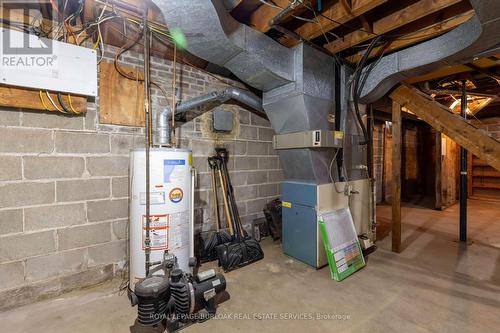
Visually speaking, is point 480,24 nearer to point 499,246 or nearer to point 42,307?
point 499,246

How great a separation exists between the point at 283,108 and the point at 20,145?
2.27 metres

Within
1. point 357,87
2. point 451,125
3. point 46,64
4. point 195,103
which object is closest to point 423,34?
point 357,87

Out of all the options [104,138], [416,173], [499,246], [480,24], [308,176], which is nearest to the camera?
[480,24]

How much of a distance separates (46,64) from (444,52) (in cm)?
331

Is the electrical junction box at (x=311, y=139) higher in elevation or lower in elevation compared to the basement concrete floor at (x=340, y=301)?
higher

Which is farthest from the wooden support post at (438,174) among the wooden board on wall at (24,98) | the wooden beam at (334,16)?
the wooden board on wall at (24,98)

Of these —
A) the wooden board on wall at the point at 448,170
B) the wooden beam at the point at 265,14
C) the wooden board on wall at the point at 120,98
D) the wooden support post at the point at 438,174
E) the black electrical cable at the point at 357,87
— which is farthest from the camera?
the wooden board on wall at the point at 448,170

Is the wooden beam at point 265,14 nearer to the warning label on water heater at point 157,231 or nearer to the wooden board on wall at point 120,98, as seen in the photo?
the wooden board on wall at point 120,98

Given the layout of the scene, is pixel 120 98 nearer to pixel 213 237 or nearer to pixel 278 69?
pixel 278 69

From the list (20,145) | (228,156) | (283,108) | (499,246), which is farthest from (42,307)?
(499,246)

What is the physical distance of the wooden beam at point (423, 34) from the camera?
203cm

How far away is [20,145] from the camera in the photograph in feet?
5.92

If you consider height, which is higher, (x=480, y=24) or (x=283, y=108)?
(x=480, y=24)

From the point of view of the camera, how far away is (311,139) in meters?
2.36
